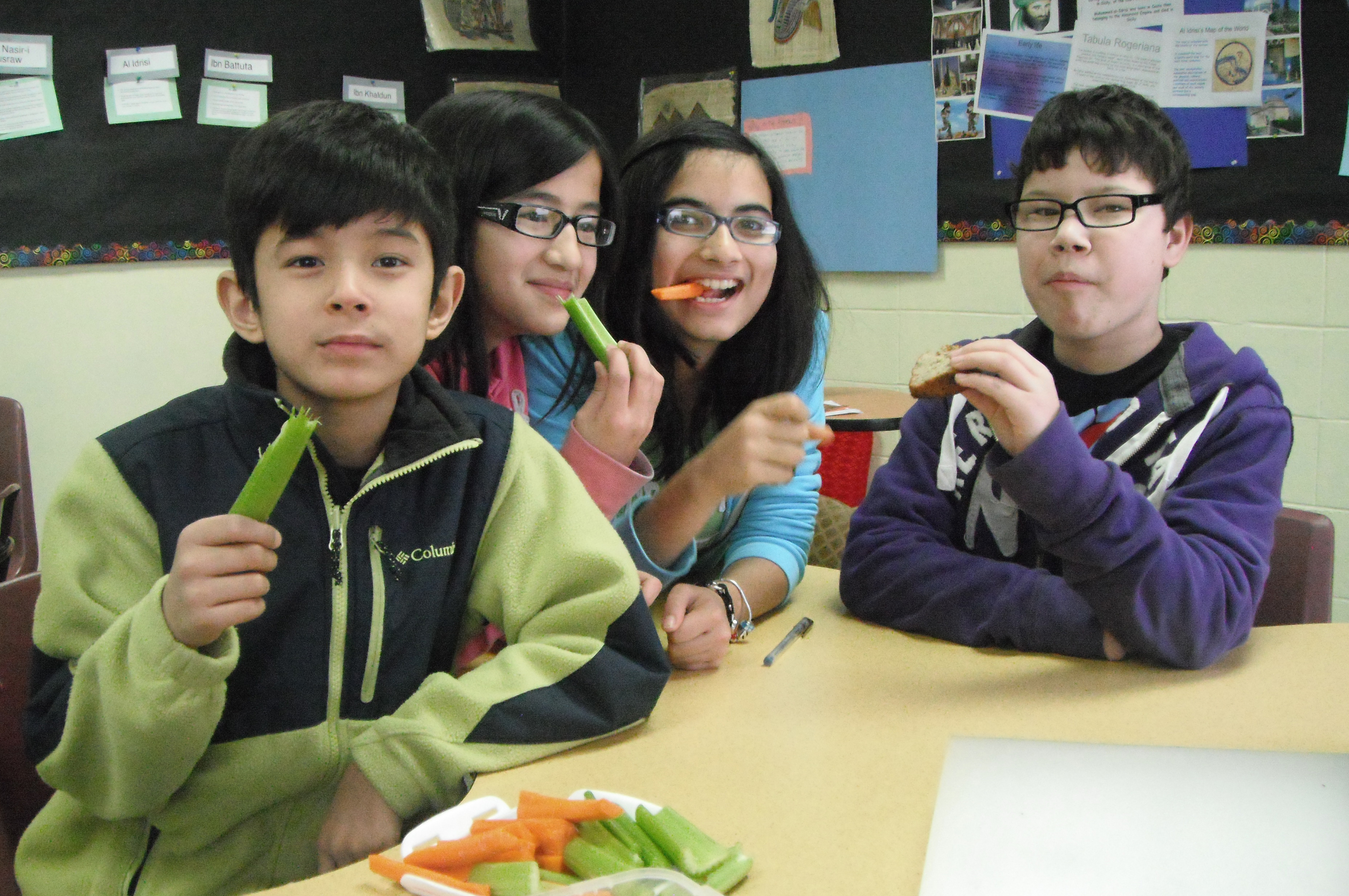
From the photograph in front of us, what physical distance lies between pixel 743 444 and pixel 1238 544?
549 mm

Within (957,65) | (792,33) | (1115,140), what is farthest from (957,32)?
(1115,140)

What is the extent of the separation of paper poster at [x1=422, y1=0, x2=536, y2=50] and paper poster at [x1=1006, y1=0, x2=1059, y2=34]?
178 centimetres

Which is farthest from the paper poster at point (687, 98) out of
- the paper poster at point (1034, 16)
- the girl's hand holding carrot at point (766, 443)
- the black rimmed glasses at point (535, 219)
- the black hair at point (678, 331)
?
the girl's hand holding carrot at point (766, 443)

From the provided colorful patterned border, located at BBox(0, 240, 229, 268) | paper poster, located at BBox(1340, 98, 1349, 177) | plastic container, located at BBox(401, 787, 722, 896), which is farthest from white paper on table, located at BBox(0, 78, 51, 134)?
paper poster, located at BBox(1340, 98, 1349, 177)

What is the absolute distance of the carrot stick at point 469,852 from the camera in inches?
28.6

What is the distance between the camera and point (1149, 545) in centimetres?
107

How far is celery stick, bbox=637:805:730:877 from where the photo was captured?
721 mm

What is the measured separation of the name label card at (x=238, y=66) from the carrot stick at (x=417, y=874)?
2.90 meters

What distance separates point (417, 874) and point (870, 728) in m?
0.43

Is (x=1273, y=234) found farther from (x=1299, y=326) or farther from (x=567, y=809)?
(x=567, y=809)

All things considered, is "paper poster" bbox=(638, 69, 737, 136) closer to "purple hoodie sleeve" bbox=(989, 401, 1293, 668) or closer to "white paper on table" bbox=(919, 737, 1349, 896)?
"purple hoodie sleeve" bbox=(989, 401, 1293, 668)

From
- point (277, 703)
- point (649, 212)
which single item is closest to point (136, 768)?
point (277, 703)

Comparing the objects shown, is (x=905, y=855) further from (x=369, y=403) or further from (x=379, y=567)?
(x=369, y=403)

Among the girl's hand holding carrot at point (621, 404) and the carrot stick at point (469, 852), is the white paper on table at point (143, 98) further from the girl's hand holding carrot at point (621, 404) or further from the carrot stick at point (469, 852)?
the carrot stick at point (469, 852)
